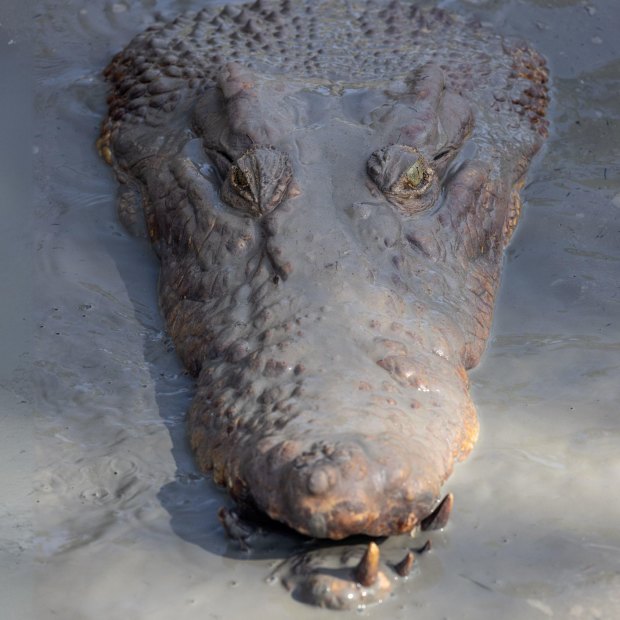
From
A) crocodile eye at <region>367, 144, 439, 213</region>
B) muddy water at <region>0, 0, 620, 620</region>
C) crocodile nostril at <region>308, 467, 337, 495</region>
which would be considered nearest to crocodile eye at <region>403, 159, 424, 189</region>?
crocodile eye at <region>367, 144, 439, 213</region>

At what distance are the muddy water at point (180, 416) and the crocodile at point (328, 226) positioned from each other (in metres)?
0.18

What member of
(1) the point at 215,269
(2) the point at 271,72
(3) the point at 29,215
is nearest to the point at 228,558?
(1) the point at 215,269

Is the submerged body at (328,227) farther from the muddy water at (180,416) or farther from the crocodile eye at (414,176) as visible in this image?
the muddy water at (180,416)

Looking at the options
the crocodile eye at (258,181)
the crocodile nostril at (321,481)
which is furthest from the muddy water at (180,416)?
the crocodile eye at (258,181)

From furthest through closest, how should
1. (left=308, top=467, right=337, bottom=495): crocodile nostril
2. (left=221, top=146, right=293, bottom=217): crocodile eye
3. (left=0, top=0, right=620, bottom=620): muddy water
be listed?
(left=221, top=146, right=293, bottom=217): crocodile eye, (left=0, top=0, right=620, bottom=620): muddy water, (left=308, top=467, right=337, bottom=495): crocodile nostril

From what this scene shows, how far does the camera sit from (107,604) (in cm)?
365

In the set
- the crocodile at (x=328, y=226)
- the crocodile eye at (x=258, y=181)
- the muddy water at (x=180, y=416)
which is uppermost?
the crocodile eye at (x=258, y=181)

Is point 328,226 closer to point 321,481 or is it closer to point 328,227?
point 328,227

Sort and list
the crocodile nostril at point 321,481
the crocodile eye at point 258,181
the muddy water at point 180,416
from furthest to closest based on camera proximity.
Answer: the crocodile eye at point 258,181
the muddy water at point 180,416
the crocodile nostril at point 321,481

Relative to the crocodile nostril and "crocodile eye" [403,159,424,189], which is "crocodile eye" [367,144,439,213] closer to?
"crocodile eye" [403,159,424,189]

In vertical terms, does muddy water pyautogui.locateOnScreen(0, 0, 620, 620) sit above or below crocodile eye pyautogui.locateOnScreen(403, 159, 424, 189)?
below

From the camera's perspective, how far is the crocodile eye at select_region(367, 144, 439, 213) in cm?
483

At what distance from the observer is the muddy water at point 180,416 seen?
3703 mm

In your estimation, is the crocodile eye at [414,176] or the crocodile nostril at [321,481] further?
the crocodile eye at [414,176]
